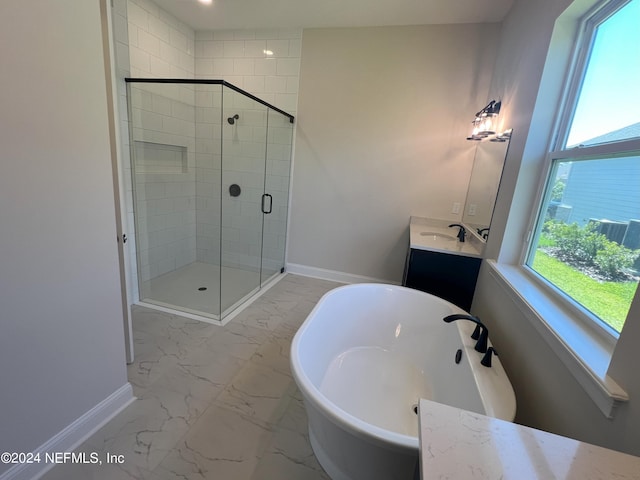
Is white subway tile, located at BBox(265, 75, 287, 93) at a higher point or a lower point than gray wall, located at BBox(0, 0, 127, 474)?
higher

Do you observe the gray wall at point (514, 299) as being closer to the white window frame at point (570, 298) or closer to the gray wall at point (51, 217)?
the white window frame at point (570, 298)

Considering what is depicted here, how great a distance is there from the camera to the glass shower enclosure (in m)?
2.72

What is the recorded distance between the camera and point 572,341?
40.4 inches

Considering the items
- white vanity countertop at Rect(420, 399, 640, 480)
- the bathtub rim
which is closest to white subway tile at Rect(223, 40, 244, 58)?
the bathtub rim

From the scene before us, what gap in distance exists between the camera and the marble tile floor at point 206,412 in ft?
4.39

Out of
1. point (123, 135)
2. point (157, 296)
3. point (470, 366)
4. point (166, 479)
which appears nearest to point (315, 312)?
point (470, 366)

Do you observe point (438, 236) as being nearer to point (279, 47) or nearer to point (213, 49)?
point (279, 47)

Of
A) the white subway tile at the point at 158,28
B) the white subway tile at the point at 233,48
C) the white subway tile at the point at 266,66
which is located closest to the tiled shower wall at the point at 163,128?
the white subway tile at the point at 158,28

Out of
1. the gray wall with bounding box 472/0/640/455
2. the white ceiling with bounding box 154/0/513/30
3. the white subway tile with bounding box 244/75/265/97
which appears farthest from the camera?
the white subway tile with bounding box 244/75/265/97

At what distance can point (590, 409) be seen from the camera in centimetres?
89

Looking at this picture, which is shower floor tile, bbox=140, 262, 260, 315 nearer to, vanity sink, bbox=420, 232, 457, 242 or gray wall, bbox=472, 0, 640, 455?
vanity sink, bbox=420, 232, 457, 242

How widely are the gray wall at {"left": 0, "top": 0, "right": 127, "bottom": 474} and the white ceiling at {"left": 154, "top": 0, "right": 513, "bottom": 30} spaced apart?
1.97 m

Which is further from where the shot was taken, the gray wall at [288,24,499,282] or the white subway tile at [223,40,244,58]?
the white subway tile at [223,40,244,58]

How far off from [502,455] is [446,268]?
6.31ft
